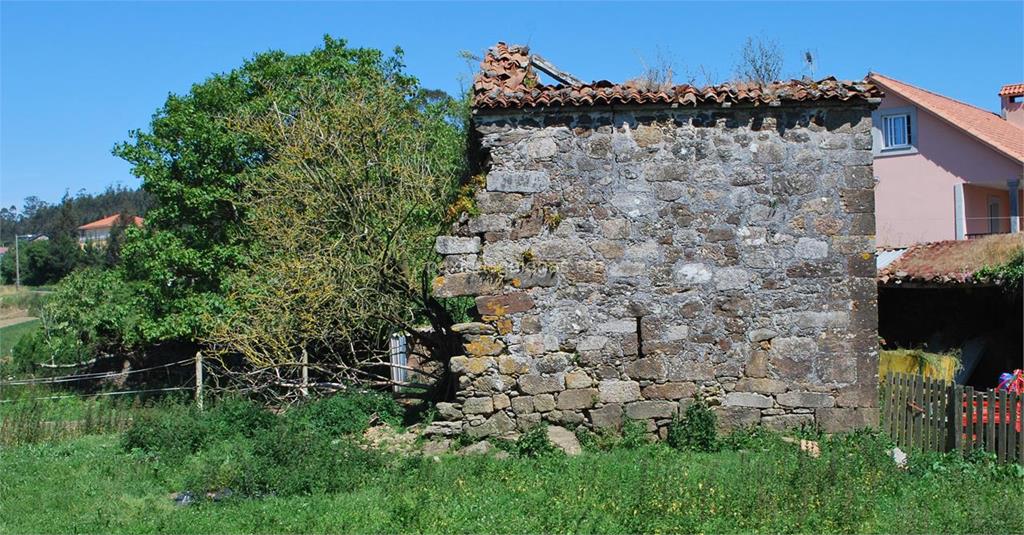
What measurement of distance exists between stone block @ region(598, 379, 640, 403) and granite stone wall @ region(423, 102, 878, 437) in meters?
0.02

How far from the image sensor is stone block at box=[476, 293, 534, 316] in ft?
32.6

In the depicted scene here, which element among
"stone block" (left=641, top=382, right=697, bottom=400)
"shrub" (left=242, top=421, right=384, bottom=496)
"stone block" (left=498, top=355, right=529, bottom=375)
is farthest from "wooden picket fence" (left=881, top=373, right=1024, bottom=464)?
"shrub" (left=242, top=421, right=384, bottom=496)

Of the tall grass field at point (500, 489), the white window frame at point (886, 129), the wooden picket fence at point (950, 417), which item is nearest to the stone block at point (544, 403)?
the tall grass field at point (500, 489)

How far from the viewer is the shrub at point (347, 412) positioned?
1092cm

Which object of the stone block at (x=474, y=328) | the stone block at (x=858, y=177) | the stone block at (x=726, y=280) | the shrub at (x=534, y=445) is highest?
the stone block at (x=858, y=177)

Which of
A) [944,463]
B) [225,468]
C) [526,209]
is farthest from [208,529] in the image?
[944,463]

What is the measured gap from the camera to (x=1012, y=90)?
28812 millimetres

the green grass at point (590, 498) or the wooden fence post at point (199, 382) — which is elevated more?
the wooden fence post at point (199, 382)

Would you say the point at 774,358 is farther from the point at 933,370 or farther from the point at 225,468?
the point at 225,468

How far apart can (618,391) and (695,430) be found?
3.25 ft

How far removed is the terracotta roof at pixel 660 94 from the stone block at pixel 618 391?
3308mm

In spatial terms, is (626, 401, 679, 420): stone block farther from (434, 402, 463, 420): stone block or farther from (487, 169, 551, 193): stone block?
(487, 169, 551, 193): stone block

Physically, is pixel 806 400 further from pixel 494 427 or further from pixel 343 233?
pixel 343 233

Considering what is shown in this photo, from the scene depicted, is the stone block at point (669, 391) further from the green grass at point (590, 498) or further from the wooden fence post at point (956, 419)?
the wooden fence post at point (956, 419)
